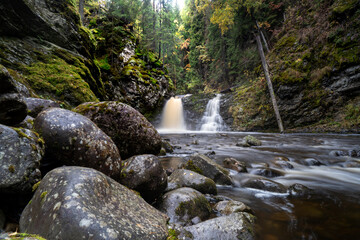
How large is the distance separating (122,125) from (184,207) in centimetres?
241

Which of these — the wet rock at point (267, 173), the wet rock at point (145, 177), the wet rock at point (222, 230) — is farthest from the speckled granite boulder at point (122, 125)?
the wet rock at point (267, 173)

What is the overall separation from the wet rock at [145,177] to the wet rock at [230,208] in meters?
1.01

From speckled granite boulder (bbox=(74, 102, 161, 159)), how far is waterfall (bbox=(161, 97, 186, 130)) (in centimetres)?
1519

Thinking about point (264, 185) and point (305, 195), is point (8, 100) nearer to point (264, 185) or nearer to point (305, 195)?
point (264, 185)

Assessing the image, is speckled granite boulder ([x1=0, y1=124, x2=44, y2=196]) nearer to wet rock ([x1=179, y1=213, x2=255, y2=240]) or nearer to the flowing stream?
wet rock ([x1=179, y1=213, x2=255, y2=240])

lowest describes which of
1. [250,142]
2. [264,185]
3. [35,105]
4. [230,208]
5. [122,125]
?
[230,208]

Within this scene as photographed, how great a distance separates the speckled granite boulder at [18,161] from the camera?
1.61m

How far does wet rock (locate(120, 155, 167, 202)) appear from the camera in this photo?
8.80 feet

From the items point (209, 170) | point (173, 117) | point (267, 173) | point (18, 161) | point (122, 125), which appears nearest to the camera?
point (18, 161)

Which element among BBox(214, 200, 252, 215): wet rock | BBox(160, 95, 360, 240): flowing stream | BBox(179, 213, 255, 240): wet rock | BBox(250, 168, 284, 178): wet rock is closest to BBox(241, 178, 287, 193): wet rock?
BBox(160, 95, 360, 240): flowing stream

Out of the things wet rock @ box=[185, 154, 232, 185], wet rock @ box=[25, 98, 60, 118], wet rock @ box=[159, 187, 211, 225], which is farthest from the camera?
wet rock @ box=[185, 154, 232, 185]

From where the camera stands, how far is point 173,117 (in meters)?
20.0

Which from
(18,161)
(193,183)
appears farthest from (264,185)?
(18,161)

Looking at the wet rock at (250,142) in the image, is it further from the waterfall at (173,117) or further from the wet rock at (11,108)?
the waterfall at (173,117)
